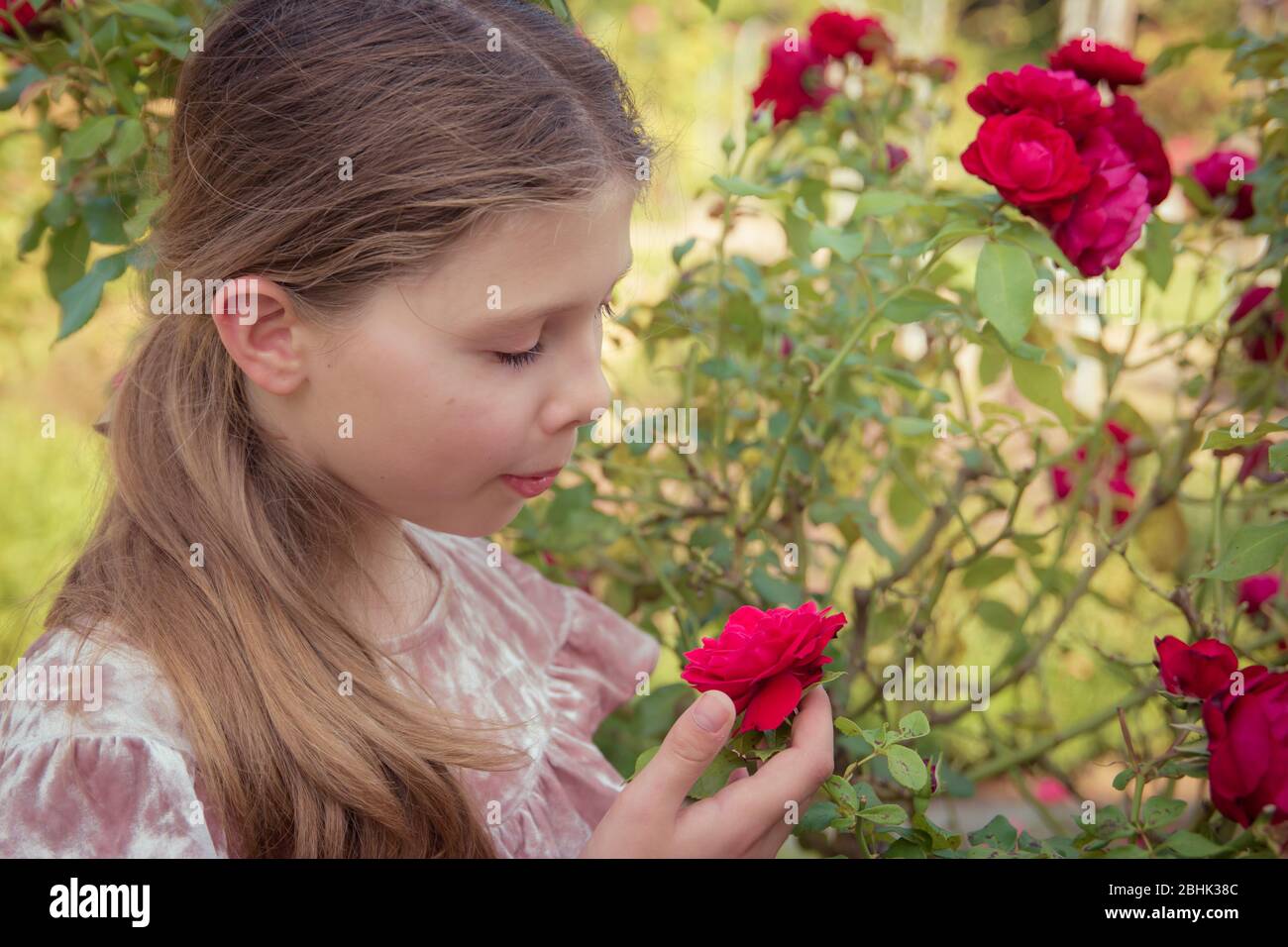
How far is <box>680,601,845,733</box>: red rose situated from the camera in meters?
0.76

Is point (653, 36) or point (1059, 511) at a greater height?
point (653, 36)

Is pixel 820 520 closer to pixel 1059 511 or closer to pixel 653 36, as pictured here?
pixel 1059 511

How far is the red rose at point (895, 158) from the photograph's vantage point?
1565 millimetres

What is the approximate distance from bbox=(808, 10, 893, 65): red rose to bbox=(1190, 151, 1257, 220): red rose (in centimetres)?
42

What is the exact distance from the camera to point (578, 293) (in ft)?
2.95

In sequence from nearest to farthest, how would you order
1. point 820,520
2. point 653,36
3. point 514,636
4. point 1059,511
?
point 514,636 → point 820,520 → point 1059,511 → point 653,36

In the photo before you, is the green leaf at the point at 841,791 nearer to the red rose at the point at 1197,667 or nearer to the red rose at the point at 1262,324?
the red rose at the point at 1197,667

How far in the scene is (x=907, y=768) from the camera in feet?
2.62

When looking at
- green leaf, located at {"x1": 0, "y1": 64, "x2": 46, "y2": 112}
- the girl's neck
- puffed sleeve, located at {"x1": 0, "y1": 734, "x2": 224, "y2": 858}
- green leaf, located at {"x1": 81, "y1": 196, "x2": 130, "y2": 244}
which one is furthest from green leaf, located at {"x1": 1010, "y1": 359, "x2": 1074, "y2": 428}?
green leaf, located at {"x1": 0, "y1": 64, "x2": 46, "y2": 112}

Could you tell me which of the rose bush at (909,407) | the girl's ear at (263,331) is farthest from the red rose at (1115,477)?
the girl's ear at (263,331)

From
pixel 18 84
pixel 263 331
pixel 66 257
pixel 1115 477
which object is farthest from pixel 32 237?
pixel 1115 477

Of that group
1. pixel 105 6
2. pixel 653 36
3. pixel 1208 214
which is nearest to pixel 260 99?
pixel 105 6

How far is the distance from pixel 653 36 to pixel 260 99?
4227mm
